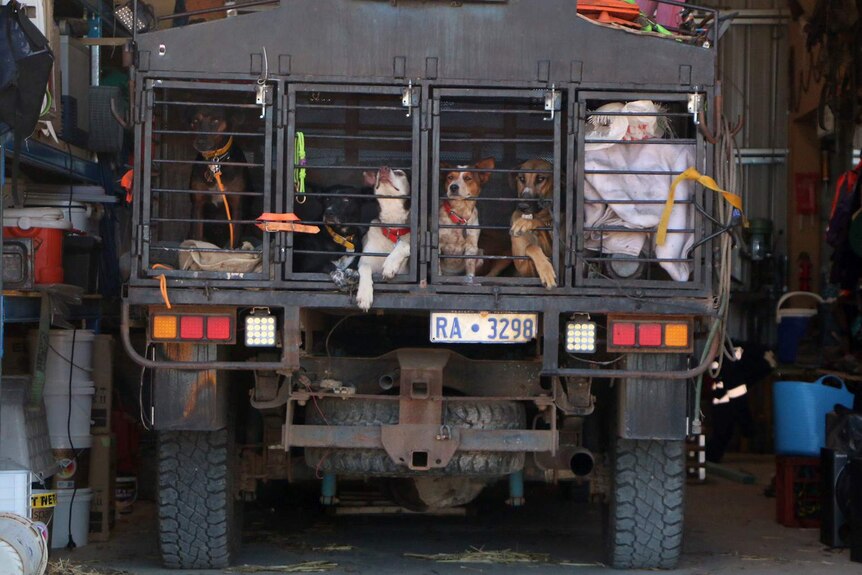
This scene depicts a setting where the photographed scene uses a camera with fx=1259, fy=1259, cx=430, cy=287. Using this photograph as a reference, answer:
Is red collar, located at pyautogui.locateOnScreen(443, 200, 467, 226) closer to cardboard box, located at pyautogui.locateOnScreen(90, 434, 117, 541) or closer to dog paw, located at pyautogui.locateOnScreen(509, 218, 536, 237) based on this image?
dog paw, located at pyautogui.locateOnScreen(509, 218, 536, 237)

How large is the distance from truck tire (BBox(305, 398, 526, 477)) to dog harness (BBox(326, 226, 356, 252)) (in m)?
0.76

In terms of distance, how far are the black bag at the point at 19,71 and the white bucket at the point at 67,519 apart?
71.3 inches

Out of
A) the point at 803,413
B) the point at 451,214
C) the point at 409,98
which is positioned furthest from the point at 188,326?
the point at 803,413

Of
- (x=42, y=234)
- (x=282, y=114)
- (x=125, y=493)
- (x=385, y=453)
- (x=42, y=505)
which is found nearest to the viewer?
(x=282, y=114)

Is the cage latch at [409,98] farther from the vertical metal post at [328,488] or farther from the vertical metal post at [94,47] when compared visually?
the vertical metal post at [94,47]

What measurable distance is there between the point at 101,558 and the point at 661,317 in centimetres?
333

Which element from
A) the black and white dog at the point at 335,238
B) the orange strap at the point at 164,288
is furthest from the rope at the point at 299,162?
the orange strap at the point at 164,288

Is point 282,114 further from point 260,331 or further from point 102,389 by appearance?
point 102,389

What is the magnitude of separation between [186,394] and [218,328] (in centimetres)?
37

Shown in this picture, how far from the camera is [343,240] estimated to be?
625 centimetres

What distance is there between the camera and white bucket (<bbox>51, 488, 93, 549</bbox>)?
723 centimetres

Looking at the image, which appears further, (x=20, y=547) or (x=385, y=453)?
(x=385, y=453)

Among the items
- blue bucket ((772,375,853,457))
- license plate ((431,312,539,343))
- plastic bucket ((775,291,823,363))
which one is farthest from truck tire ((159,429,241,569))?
plastic bucket ((775,291,823,363))

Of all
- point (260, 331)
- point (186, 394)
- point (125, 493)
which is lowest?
point (125, 493)
